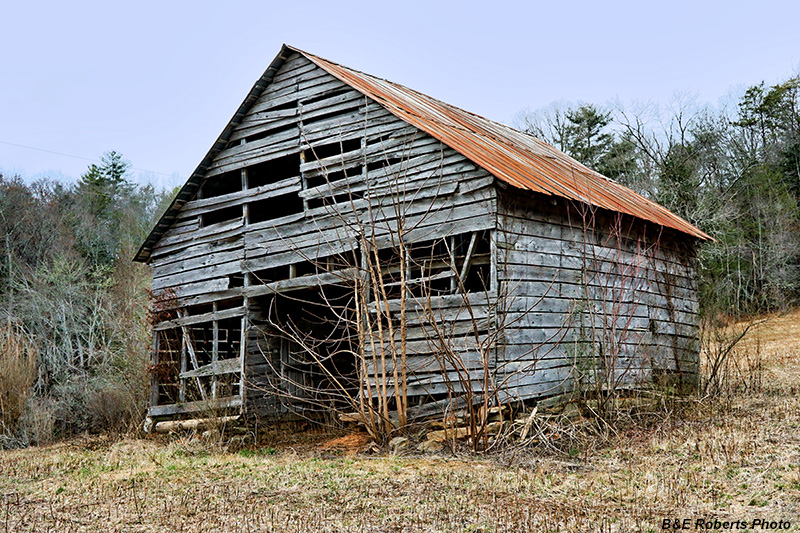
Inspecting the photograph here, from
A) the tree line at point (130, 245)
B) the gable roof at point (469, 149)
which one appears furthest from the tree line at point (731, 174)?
the gable roof at point (469, 149)

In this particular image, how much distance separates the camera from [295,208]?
1625 cm

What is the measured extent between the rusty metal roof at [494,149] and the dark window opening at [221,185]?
3.14 meters

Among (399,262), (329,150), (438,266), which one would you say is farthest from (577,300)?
(329,150)

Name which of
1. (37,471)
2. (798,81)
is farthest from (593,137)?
(37,471)

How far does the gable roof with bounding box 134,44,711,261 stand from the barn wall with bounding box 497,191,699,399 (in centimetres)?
41

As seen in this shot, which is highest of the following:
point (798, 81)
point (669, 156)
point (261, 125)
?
point (798, 81)

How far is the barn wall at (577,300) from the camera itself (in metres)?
11.2

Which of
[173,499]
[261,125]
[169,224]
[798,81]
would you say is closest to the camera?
[173,499]

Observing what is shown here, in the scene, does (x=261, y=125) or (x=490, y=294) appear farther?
(x=261, y=125)

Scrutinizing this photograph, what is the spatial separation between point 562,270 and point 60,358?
16.9 meters

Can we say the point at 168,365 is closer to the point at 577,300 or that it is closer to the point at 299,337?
the point at 299,337

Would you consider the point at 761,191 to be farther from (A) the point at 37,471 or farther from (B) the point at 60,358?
(A) the point at 37,471

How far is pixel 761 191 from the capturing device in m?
32.5

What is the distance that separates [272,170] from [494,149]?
5183 mm
